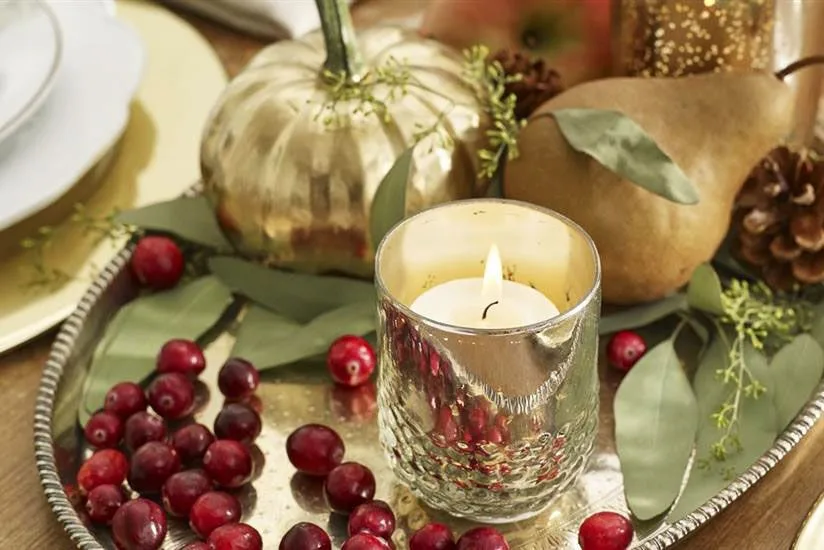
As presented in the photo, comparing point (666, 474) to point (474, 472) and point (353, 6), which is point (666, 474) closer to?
point (474, 472)

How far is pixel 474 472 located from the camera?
1.51 ft

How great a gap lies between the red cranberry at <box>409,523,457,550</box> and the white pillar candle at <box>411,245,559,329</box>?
0.27ft

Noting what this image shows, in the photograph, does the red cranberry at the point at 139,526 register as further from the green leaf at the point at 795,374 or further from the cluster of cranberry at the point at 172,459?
the green leaf at the point at 795,374

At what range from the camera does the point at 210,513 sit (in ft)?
1.54

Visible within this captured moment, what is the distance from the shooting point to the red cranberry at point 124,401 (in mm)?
524

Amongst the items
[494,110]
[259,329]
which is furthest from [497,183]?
[259,329]

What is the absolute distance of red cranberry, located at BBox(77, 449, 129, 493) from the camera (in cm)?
49

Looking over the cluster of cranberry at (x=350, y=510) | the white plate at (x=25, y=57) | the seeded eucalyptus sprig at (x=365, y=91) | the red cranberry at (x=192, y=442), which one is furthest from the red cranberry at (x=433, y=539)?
the white plate at (x=25, y=57)

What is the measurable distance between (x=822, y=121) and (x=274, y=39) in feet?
1.21

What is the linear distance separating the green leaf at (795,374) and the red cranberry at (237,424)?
0.22 meters

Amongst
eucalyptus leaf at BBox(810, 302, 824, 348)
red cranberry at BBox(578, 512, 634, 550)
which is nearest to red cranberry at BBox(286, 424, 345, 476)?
red cranberry at BBox(578, 512, 634, 550)

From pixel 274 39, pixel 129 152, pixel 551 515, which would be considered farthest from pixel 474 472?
pixel 274 39

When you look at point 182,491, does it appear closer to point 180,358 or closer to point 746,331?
point 180,358

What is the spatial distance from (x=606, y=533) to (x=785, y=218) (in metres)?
0.20
